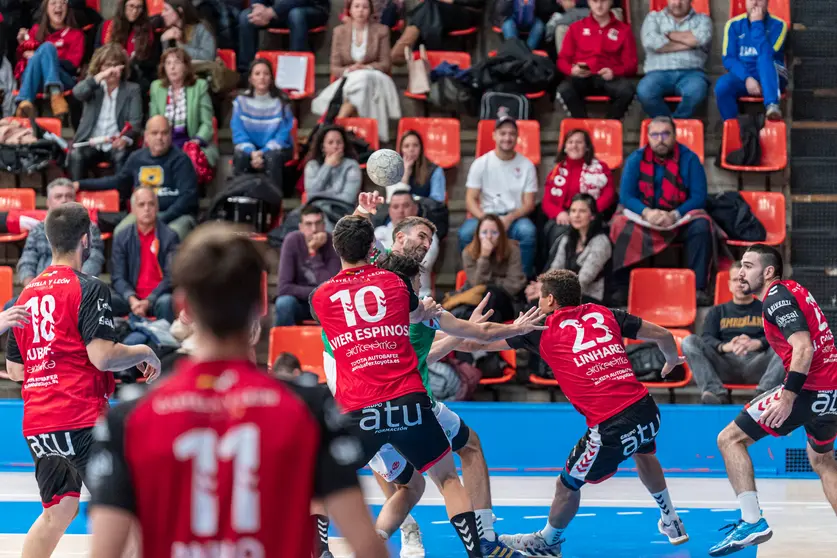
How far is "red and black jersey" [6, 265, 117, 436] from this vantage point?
4.88 m

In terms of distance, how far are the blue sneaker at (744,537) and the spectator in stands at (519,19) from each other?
6.68 m

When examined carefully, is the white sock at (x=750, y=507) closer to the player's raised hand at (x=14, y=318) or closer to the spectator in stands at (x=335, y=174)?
the player's raised hand at (x=14, y=318)

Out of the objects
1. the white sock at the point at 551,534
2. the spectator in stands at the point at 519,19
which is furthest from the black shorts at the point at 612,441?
the spectator in stands at the point at 519,19

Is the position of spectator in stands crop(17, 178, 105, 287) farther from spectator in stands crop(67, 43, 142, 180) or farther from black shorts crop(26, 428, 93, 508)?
black shorts crop(26, 428, 93, 508)

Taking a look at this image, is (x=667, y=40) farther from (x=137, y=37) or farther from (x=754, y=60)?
(x=137, y=37)

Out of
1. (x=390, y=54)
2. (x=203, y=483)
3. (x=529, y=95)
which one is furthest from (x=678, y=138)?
(x=203, y=483)

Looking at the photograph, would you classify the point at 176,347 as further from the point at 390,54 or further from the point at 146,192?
the point at 390,54

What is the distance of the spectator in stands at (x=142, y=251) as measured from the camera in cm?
977

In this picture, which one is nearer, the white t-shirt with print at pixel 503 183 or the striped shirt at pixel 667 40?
the white t-shirt with print at pixel 503 183

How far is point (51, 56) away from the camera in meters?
11.4

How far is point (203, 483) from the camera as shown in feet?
6.99

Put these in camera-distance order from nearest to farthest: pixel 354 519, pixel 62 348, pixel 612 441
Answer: pixel 354 519
pixel 62 348
pixel 612 441

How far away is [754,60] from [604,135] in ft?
5.34

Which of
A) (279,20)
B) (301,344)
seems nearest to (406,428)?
(301,344)
